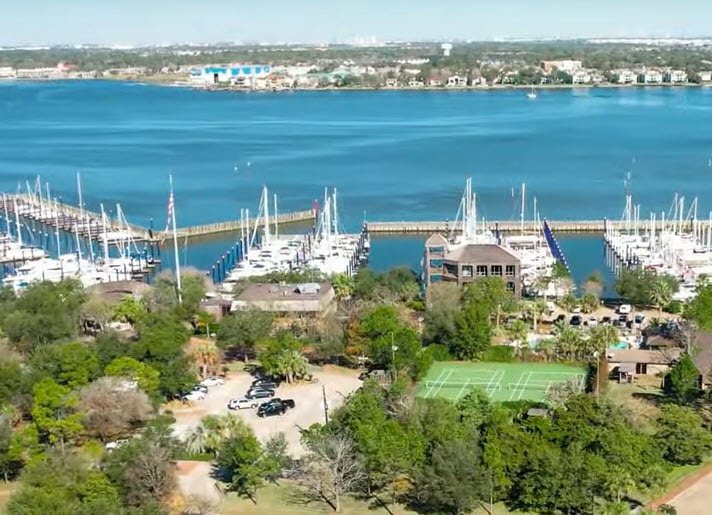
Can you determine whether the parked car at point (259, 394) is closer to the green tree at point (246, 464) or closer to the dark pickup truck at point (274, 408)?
the dark pickup truck at point (274, 408)

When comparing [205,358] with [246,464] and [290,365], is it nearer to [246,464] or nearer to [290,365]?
[290,365]

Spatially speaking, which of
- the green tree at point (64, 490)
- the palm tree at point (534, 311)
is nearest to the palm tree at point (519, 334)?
the palm tree at point (534, 311)

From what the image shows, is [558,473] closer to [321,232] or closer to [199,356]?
[199,356]

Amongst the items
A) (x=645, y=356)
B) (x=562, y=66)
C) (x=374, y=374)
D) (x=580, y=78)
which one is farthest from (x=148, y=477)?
(x=562, y=66)

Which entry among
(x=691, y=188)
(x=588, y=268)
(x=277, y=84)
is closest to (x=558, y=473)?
(x=588, y=268)

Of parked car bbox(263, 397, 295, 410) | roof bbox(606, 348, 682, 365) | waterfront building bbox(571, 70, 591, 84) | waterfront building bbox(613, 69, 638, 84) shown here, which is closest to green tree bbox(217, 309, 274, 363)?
parked car bbox(263, 397, 295, 410)

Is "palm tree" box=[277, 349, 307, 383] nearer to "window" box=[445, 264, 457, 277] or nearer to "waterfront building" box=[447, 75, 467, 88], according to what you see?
"window" box=[445, 264, 457, 277]

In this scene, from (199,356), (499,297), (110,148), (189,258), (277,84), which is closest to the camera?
(199,356)
